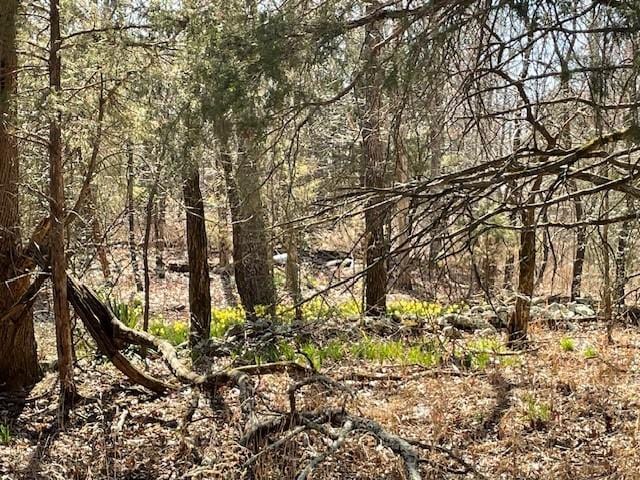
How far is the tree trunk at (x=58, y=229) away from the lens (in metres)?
4.55

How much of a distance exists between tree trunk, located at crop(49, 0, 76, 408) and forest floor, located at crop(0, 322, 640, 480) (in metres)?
0.31

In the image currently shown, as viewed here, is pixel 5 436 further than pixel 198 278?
No

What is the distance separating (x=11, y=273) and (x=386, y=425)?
3343 mm

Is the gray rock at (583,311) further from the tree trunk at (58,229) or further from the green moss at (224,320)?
the tree trunk at (58,229)

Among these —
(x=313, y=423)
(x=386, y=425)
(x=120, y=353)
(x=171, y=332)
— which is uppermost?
(x=120, y=353)

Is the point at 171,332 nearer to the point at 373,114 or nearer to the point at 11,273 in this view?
the point at 11,273

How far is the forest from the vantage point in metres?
3.61

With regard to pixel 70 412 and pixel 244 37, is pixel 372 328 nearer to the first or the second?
pixel 70 412

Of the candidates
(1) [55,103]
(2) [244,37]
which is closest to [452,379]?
(2) [244,37]

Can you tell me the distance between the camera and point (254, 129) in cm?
378

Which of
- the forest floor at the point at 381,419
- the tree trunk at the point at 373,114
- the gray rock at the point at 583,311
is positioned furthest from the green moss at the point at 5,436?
the gray rock at the point at 583,311

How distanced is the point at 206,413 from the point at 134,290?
844cm

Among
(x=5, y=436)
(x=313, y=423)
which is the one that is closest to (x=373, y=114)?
(x=313, y=423)

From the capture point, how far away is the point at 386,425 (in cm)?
475
